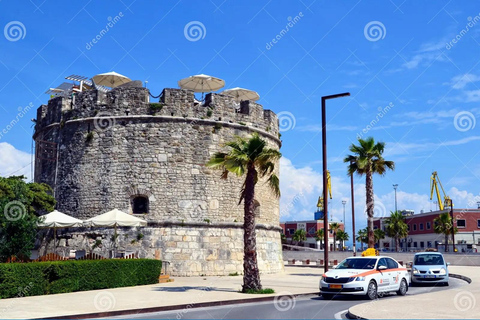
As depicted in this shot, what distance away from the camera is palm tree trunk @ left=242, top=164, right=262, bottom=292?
15750 millimetres

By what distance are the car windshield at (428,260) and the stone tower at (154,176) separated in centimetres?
735

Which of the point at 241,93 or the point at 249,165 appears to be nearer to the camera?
the point at 249,165

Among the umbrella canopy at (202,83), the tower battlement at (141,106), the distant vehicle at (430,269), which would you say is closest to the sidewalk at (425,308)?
the distant vehicle at (430,269)

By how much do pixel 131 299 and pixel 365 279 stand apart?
6.81 meters

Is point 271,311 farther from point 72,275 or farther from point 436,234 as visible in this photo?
point 436,234

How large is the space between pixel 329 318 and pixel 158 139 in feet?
46.2

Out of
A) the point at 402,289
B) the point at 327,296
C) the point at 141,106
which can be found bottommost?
the point at 327,296

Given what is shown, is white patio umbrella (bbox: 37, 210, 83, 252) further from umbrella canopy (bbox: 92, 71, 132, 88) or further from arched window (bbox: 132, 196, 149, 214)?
umbrella canopy (bbox: 92, 71, 132, 88)

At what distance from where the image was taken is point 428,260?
20.6m

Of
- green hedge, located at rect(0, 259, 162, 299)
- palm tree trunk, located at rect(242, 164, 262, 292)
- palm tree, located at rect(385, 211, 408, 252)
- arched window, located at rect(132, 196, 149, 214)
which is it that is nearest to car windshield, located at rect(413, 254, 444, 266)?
palm tree trunk, located at rect(242, 164, 262, 292)

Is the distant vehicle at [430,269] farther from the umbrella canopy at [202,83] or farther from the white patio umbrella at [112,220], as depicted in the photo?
the umbrella canopy at [202,83]

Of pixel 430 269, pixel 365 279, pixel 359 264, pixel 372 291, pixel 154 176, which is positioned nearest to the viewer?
pixel 365 279

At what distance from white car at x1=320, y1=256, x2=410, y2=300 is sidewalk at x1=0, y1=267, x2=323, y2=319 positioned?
1.40 metres

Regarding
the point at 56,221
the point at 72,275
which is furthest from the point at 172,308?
the point at 56,221
